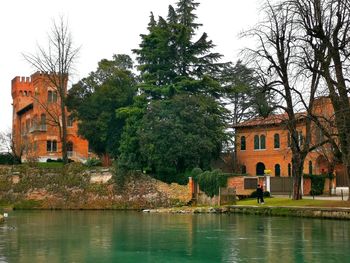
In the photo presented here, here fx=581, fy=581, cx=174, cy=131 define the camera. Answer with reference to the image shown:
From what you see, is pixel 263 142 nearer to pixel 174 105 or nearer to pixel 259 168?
pixel 259 168

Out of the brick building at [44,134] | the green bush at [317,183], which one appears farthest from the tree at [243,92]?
the brick building at [44,134]

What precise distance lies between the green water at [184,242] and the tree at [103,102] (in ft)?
86.5

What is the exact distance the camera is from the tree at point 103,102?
54.3m

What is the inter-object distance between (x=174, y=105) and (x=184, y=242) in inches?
1138

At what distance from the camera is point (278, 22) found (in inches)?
1384

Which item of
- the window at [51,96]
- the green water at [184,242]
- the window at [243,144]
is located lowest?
the green water at [184,242]

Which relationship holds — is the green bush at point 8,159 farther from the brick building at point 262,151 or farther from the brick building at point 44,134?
the brick building at point 262,151

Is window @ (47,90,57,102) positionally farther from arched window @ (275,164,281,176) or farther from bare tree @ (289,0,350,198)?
bare tree @ (289,0,350,198)

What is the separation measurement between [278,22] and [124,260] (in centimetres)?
2296

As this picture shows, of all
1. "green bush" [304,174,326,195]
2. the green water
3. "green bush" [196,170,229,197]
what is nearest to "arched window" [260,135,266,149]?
"green bush" [304,174,326,195]

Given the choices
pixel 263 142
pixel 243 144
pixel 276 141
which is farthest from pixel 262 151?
pixel 243 144

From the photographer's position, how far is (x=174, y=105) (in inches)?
1917

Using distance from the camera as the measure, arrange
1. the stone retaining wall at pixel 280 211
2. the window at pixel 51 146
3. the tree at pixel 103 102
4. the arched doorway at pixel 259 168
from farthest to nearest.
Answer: the window at pixel 51 146
the arched doorway at pixel 259 168
the tree at pixel 103 102
the stone retaining wall at pixel 280 211

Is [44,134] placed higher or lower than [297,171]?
higher
